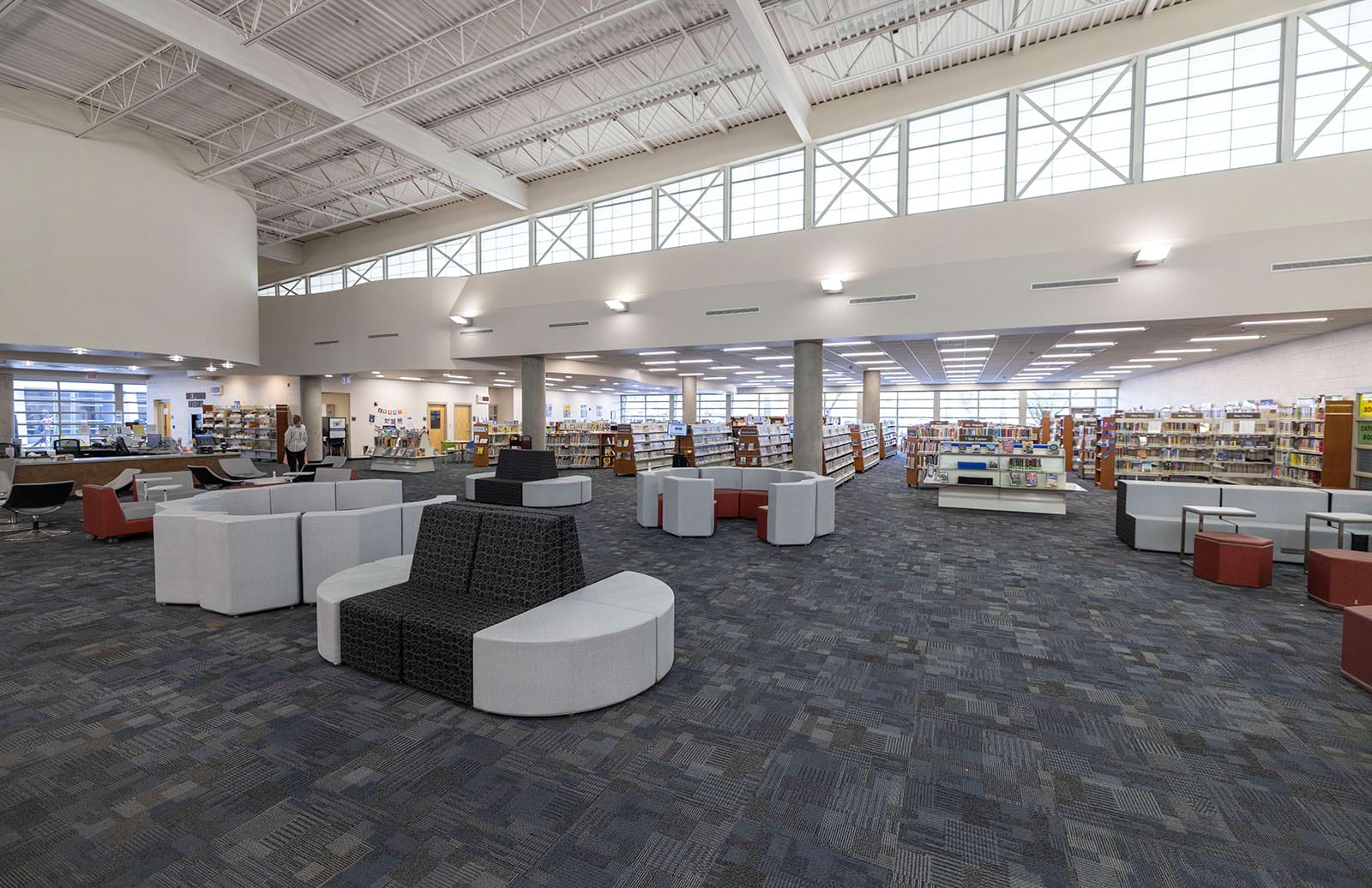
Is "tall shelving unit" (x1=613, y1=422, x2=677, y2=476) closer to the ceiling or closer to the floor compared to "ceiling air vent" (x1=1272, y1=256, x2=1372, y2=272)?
closer to the floor

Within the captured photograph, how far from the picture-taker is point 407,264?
16281mm

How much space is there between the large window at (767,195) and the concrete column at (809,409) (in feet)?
8.31

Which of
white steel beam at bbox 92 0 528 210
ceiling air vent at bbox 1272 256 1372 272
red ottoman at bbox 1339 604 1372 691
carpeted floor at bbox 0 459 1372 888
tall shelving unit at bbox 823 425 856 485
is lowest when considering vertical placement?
carpeted floor at bbox 0 459 1372 888

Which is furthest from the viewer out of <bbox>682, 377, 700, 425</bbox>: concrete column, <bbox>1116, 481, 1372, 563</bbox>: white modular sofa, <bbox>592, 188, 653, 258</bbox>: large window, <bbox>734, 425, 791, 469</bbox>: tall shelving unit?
<bbox>682, 377, 700, 425</bbox>: concrete column

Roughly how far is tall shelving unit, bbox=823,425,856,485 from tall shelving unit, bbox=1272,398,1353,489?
7466 mm

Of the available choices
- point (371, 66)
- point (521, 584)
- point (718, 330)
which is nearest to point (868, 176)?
point (718, 330)

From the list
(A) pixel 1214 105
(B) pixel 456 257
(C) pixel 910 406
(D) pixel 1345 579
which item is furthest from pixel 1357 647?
(C) pixel 910 406

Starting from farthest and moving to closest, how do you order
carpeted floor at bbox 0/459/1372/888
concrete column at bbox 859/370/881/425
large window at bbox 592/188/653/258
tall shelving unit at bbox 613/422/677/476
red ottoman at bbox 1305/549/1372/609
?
1. concrete column at bbox 859/370/881/425
2. tall shelving unit at bbox 613/422/677/476
3. large window at bbox 592/188/653/258
4. red ottoman at bbox 1305/549/1372/609
5. carpeted floor at bbox 0/459/1372/888

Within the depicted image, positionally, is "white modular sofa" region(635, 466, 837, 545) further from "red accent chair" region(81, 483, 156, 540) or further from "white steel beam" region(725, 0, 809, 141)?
"red accent chair" region(81, 483, 156, 540)

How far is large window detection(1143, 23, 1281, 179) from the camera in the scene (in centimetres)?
842

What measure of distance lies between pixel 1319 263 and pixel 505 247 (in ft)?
50.5

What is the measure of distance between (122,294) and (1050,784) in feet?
54.1

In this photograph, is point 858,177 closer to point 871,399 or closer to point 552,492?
point 552,492

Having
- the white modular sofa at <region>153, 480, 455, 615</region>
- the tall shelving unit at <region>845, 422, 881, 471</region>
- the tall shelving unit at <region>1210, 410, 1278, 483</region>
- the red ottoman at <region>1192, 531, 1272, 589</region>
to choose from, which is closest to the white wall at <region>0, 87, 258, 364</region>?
the white modular sofa at <region>153, 480, 455, 615</region>
